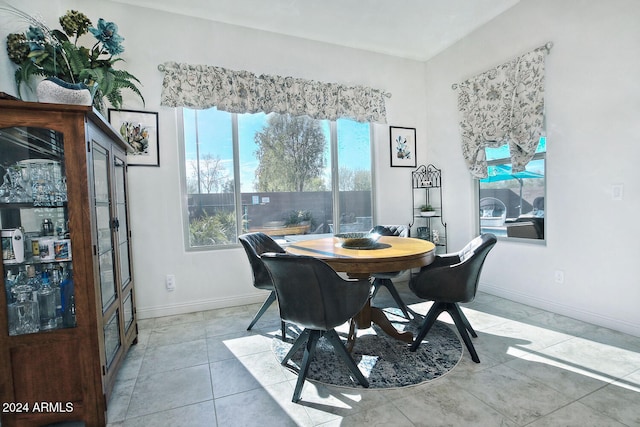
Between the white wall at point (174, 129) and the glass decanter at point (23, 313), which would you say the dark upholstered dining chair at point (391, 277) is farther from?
the glass decanter at point (23, 313)

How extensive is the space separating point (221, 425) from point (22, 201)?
1522 mm

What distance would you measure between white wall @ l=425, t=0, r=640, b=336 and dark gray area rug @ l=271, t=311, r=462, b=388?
1243 mm

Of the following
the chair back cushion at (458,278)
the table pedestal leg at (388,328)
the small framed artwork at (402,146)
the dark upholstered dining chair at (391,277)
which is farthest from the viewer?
the small framed artwork at (402,146)

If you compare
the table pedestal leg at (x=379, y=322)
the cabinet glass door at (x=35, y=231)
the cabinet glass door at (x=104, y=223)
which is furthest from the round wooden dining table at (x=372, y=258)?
the cabinet glass door at (x=35, y=231)

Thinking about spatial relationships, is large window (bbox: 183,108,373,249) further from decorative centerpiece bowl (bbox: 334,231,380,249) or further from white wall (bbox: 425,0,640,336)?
white wall (bbox: 425,0,640,336)

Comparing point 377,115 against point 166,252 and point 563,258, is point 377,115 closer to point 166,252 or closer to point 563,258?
point 563,258

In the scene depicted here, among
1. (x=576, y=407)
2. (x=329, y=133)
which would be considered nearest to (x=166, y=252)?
(x=329, y=133)

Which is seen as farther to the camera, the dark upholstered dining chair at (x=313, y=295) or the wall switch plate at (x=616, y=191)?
the wall switch plate at (x=616, y=191)

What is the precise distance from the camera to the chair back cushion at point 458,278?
2.16 m

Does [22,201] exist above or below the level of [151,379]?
above

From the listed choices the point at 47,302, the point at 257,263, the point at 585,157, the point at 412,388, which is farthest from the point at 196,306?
the point at 585,157

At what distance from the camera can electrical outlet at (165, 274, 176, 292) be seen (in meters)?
3.18

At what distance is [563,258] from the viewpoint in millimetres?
2904

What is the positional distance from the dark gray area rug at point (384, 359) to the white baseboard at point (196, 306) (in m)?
0.94
